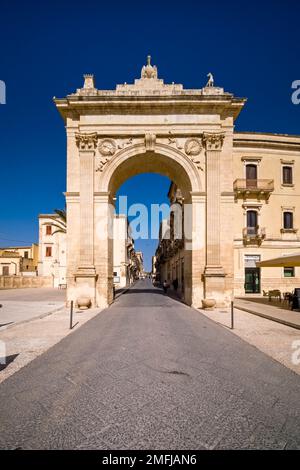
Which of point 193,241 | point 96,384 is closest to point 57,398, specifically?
point 96,384

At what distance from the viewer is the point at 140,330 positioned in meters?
10.3

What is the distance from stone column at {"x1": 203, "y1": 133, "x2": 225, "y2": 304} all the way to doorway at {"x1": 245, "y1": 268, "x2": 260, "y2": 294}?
882 cm

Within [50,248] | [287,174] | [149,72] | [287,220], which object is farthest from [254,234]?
[50,248]

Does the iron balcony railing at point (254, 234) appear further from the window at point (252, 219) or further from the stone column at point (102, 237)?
the stone column at point (102, 237)

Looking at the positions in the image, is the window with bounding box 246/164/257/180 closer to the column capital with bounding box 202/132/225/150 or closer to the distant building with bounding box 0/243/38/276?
the column capital with bounding box 202/132/225/150

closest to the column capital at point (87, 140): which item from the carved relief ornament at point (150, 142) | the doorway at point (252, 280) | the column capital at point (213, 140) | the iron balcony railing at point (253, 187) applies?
the carved relief ornament at point (150, 142)

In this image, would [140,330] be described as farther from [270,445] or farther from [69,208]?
[69,208]

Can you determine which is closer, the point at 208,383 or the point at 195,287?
the point at 208,383

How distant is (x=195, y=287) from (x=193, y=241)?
2832mm

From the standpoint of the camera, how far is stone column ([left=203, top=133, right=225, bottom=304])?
59.7ft

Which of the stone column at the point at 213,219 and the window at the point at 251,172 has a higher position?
the window at the point at 251,172

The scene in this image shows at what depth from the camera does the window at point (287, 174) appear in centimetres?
2714

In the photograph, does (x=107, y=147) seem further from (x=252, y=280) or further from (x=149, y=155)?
(x=252, y=280)

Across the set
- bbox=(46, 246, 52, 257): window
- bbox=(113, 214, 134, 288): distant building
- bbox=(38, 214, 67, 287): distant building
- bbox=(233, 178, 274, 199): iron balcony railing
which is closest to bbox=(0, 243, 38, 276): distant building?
bbox=(38, 214, 67, 287): distant building
